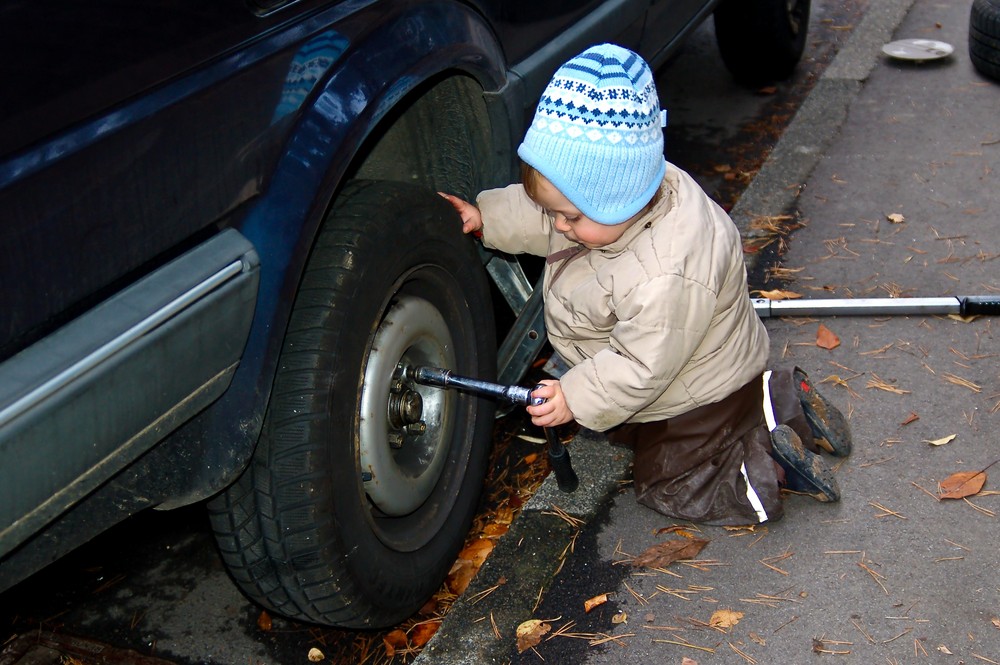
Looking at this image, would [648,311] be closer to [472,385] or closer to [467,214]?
[472,385]

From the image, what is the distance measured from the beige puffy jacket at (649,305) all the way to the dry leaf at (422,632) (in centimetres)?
67

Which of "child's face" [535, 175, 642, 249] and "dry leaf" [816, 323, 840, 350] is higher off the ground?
"child's face" [535, 175, 642, 249]

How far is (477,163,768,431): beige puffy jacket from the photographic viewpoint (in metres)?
2.17

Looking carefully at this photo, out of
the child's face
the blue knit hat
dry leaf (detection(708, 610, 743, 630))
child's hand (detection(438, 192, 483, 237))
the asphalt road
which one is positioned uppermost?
the blue knit hat


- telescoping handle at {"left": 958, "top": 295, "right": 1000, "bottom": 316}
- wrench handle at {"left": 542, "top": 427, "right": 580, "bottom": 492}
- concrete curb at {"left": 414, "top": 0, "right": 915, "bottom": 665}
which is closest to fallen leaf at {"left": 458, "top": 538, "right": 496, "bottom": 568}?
concrete curb at {"left": 414, "top": 0, "right": 915, "bottom": 665}

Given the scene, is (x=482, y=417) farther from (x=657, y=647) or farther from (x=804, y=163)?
(x=804, y=163)

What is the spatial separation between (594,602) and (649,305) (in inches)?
28.7

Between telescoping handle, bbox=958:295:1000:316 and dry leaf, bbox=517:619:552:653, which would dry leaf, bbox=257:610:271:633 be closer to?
dry leaf, bbox=517:619:552:653

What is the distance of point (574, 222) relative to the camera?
7.14 ft

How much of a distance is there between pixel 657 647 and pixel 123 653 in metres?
1.30

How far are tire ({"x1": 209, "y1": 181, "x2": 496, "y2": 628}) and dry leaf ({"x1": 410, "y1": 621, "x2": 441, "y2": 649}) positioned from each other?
0.46ft

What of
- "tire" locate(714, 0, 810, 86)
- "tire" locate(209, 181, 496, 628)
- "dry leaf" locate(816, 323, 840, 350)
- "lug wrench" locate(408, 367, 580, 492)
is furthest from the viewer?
"tire" locate(714, 0, 810, 86)

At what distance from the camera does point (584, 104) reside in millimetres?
2010

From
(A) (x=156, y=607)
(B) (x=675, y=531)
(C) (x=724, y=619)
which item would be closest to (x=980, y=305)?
(B) (x=675, y=531)
